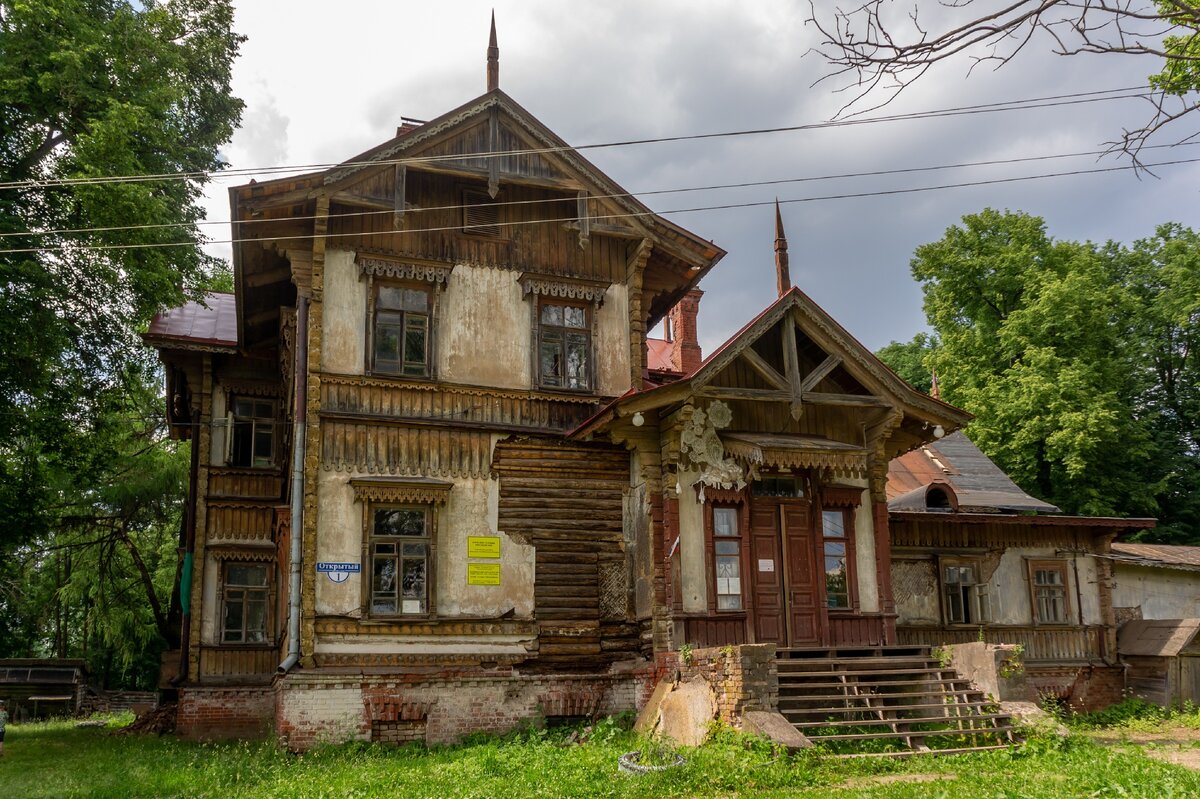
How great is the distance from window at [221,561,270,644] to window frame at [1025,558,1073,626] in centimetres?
1544

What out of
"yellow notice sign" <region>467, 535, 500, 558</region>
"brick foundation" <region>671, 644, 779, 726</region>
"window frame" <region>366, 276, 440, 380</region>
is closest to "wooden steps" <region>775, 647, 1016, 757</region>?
"brick foundation" <region>671, 644, 779, 726</region>

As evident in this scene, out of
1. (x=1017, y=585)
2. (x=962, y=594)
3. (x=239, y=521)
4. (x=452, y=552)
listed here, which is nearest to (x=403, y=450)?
(x=452, y=552)

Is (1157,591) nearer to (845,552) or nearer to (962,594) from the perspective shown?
(962,594)

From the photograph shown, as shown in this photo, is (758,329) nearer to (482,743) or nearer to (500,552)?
(500,552)

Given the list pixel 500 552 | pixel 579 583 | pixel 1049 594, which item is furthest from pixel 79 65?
pixel 1049 594

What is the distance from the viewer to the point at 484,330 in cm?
1670

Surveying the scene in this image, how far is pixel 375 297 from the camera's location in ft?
53.3

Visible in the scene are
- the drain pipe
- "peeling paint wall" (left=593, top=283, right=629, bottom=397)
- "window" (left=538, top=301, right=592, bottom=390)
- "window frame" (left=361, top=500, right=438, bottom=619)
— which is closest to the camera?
the drain pipe

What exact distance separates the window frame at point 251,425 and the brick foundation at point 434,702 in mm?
6606

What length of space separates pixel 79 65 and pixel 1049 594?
2097cm

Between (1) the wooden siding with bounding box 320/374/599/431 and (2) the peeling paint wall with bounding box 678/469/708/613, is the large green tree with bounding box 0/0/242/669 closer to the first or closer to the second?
(1) the wooden siding with bounding box 320/374/599/431

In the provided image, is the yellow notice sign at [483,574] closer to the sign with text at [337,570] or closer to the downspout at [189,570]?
the sign with text at [337,570]

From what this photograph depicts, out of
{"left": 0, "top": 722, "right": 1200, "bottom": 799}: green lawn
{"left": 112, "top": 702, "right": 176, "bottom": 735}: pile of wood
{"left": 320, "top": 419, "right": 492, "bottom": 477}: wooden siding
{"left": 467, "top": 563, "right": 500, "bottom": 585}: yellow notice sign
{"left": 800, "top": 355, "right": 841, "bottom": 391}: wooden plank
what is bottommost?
{"left": 112, "top": 702, "right": 176, "bottom": 735}: pile of wood

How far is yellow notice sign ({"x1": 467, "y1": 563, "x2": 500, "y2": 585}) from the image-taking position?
15758 mm
